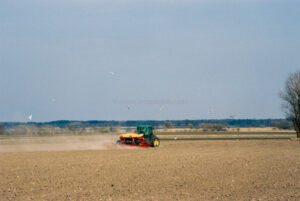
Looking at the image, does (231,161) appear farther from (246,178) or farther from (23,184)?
(23,184)

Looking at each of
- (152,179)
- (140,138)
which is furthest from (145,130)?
(152,179)

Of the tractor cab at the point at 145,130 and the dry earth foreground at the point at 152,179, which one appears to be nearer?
the dry earth foreground at the point at 152,179

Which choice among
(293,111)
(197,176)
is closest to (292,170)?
(197,176)

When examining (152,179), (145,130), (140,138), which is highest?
(145,130)

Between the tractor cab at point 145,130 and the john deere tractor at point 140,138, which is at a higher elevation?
the tractor cab at point 145,130

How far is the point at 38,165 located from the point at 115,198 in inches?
520

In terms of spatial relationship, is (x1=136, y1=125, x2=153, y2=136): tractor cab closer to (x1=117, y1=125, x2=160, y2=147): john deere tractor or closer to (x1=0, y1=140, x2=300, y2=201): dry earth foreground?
(x1=117, y1=125, x2=160, y2=147): john deere tractor

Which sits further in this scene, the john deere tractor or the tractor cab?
the tractor cab

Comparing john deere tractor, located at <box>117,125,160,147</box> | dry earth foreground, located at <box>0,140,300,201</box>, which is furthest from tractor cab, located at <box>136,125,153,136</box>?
dry earth foreground, located at <box>0,140,300,201</box>

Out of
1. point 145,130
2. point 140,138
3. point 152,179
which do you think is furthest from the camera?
point 145,130

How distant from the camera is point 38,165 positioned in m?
28.9

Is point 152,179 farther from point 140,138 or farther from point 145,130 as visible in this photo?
point 145,130

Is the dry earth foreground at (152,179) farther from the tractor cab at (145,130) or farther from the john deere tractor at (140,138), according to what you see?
the tractor cab at (145,130)

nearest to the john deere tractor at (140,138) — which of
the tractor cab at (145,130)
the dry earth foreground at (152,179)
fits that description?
the tractor cab at (145,130)
